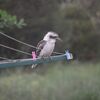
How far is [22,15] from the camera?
13.1 m

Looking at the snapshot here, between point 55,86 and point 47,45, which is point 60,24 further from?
point 47,45

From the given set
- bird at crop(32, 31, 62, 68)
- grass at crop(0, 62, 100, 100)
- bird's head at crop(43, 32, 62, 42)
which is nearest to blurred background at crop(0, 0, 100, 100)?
grass at crop(0, 62, 100, 100)

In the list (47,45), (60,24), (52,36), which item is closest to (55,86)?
(47,45)

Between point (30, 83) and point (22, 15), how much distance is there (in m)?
2.35

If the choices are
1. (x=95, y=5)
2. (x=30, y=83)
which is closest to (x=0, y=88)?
(x=30, y=83)

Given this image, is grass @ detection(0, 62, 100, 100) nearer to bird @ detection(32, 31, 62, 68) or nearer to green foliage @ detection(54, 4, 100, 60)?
bird @ detection(32, 31, 62, 68)

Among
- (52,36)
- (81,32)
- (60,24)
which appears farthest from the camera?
(81,32)

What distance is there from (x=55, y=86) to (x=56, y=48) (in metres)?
4.00

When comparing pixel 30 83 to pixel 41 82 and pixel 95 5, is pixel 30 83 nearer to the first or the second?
pixel 41 82

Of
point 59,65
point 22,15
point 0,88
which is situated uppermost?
point 22,15

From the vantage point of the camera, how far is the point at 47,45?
712 centimetres

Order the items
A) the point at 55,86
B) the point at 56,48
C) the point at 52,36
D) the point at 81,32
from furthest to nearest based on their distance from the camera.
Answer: the point at 81,32
the point at 56,48
the point at 55,86
the point at 52,36

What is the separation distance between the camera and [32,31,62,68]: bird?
6.97 m

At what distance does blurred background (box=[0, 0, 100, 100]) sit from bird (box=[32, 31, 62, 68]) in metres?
0.46
